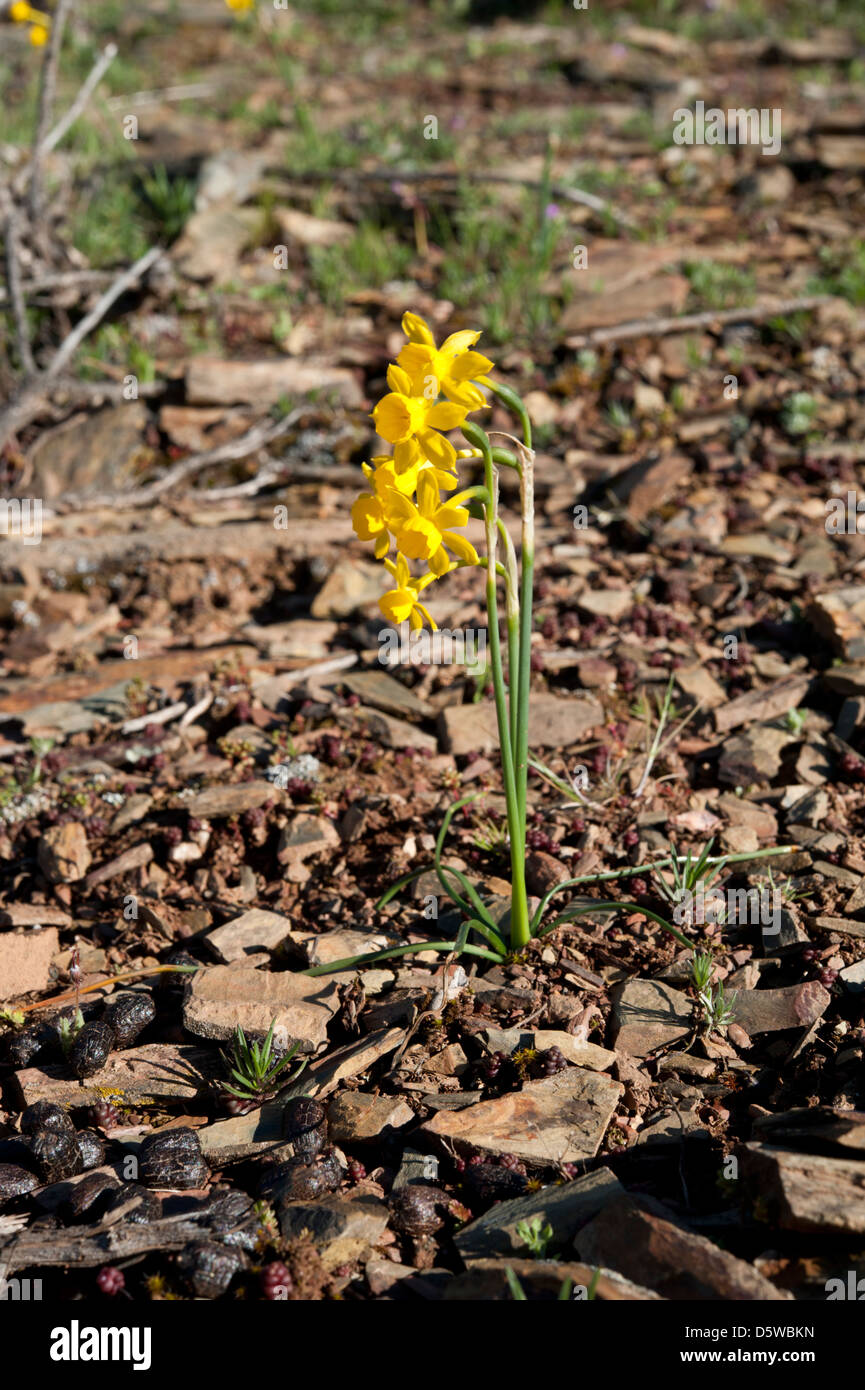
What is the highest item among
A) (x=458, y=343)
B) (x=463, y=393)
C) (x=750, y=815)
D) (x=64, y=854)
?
(x=458, y=343)

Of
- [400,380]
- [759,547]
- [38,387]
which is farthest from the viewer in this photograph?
[38,387]

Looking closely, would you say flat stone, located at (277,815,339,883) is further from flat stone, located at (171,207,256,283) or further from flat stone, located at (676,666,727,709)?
flat stone, located at (171,207,256,283)

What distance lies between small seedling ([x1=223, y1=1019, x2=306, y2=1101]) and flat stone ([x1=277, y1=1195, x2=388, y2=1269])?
0.40 meters

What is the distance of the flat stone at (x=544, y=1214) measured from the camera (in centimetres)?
255

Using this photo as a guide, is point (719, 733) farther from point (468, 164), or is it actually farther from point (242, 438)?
point (468, 164)

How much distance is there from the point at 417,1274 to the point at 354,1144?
1.45 feet

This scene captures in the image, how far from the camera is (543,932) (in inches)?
132

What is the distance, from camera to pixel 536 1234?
98.0 inches

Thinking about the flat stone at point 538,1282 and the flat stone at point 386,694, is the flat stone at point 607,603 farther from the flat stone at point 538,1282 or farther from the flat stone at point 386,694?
the flat stone at point 538,1282

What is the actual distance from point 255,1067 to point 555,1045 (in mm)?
844

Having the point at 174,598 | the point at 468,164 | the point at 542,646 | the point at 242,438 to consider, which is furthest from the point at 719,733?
the point at 468,164

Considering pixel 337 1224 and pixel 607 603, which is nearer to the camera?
pixel 337 1224

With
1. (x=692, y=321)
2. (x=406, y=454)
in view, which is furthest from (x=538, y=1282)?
(x=692, y=321)

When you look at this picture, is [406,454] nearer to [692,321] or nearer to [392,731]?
[392,731]
